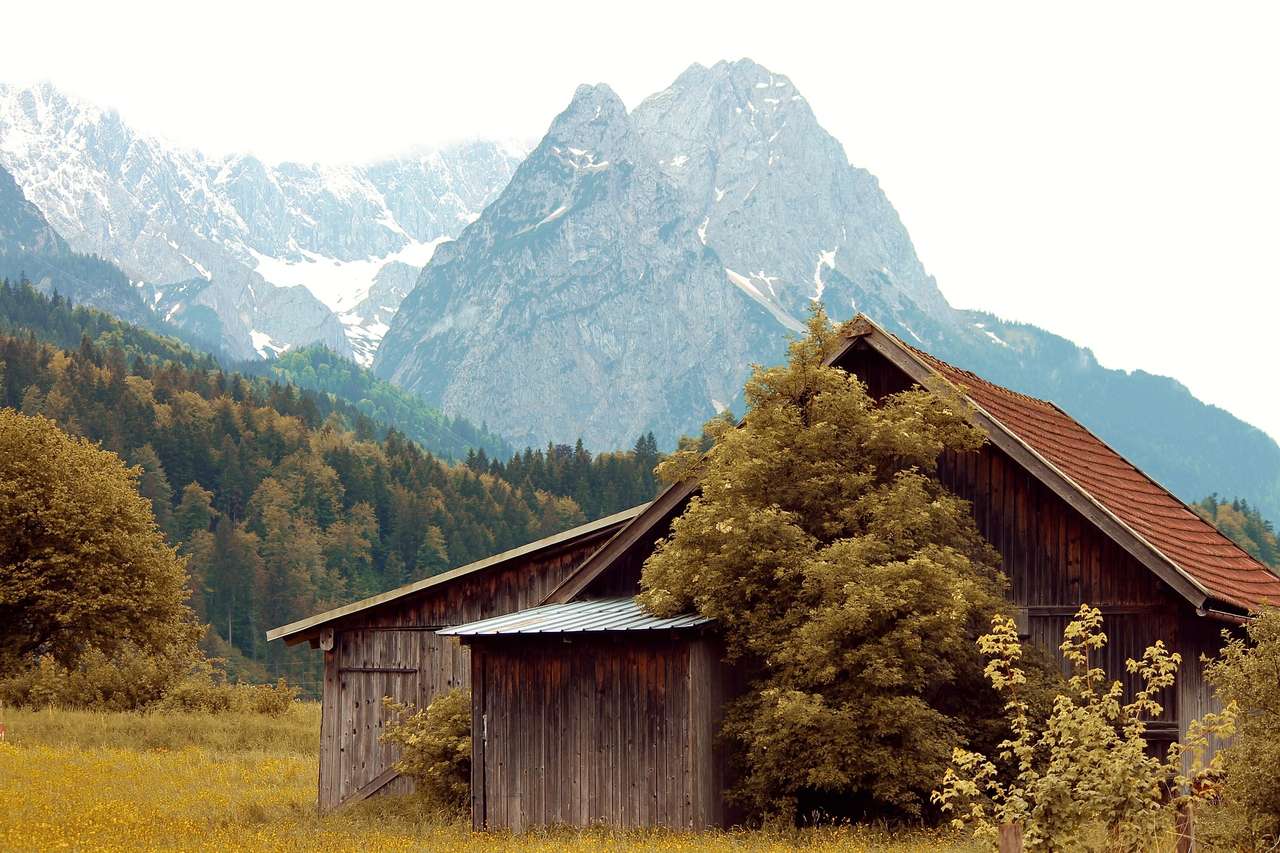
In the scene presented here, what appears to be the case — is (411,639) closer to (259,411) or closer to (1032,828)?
(1032,828)

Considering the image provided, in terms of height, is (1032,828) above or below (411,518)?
below

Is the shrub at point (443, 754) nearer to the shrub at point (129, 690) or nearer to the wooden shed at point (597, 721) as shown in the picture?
the wooden shed at point (597, 721)

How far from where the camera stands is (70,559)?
48.9 m

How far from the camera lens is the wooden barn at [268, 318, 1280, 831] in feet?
69.4

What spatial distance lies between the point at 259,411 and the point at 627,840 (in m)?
166

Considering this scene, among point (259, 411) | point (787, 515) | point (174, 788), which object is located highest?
point (259, 411)

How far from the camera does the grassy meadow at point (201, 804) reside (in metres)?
20.0

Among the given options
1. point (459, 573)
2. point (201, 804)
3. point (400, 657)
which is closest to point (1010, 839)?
point (459, 573)

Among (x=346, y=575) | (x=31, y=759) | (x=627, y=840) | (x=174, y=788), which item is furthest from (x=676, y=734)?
(x=346, y=575)

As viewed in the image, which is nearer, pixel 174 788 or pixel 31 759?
pixel 174 788

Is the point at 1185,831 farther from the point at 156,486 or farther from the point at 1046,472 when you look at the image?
the point at 156,486

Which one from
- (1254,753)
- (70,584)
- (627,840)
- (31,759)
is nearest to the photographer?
(1254,753)

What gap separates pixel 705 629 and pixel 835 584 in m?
2.07

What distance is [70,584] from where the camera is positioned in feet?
163
